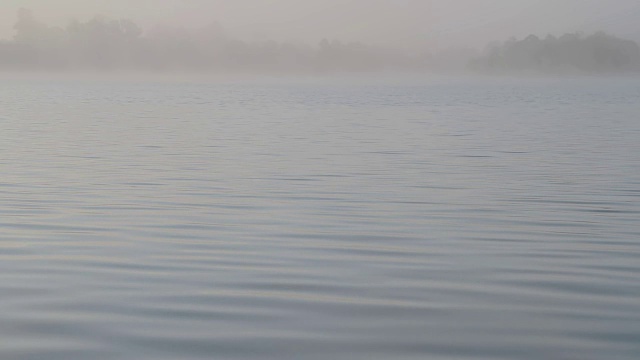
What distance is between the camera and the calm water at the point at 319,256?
753cm

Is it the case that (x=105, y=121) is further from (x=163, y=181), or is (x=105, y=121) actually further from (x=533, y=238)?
(x=533, y=238)

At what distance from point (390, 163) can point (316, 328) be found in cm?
1467

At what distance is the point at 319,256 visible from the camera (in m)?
10.9

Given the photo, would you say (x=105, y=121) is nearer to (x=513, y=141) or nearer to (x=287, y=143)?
(x=287, y=143)

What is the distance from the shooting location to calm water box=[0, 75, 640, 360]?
7.53 metres

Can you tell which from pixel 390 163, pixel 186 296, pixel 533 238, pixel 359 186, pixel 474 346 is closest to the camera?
pixel 474 346

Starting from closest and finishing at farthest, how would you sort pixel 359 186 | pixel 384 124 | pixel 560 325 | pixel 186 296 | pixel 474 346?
pixel 474 346 → pixel 560 325 → pixel 186 296 → pixel 359 186 → pixel 384 124

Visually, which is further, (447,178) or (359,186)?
(447,178)

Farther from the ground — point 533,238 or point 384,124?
point 384,124

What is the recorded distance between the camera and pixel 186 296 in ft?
29.0

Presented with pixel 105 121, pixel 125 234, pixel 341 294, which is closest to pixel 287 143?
pixel 105 121

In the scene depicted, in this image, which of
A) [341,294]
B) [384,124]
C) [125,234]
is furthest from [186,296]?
[384,124]

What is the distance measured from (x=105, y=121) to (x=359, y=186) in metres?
24.7

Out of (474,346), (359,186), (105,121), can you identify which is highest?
(105,121)
